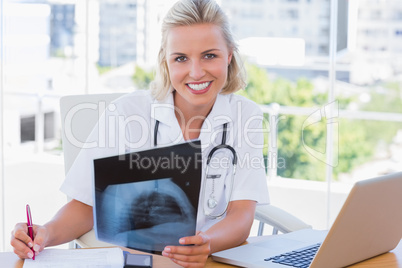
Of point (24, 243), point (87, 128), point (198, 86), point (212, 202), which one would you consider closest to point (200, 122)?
point (198, 86)

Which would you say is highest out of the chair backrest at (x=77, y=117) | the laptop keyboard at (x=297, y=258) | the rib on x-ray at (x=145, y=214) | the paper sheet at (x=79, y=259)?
the chair backrest at (x=77, y=117)

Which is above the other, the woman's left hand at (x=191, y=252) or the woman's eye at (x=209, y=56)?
the woman's eye at (x=209, y=56)

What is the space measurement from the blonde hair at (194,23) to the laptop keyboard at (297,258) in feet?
2.07

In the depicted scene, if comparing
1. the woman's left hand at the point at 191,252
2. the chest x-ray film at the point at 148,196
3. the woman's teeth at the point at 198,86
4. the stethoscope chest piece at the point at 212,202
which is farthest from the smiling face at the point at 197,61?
the woman's left hand at the point at 191,252

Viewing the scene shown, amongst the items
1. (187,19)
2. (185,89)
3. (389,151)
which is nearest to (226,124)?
(185,89)

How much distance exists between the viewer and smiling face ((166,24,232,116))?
1.63 meters

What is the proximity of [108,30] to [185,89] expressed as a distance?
13.3 m

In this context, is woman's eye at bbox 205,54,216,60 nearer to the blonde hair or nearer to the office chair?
the blonde hair

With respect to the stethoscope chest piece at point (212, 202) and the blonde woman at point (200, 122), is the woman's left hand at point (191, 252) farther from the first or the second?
the stethoscope chest piece at point (212, 202)

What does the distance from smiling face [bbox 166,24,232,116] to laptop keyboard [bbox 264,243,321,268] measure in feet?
1.73

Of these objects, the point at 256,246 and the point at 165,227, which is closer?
the point at 165,227

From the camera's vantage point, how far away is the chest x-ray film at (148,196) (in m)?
1.20

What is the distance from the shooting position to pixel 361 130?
13383 millimetres

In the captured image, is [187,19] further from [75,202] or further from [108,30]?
[108,30]
